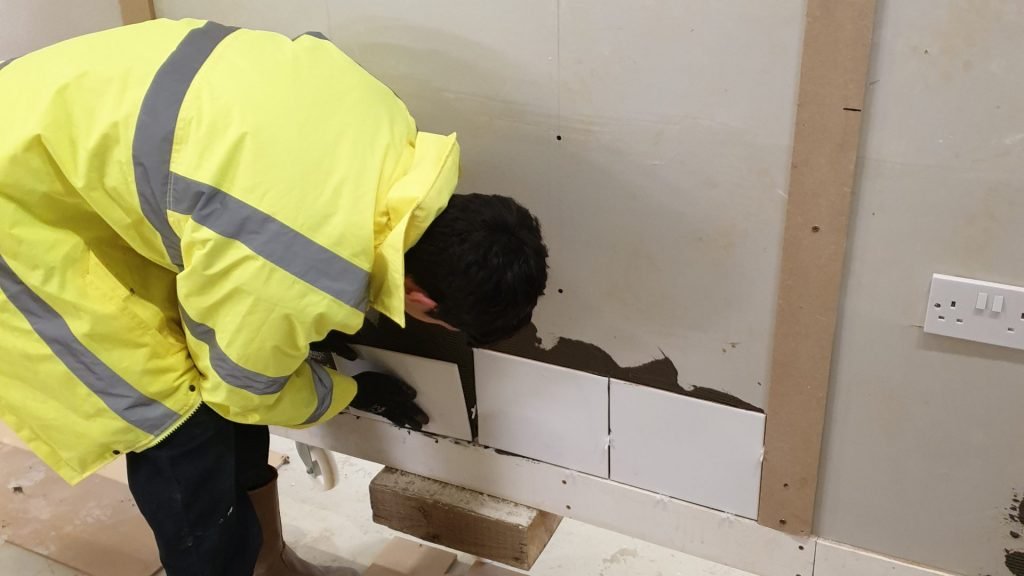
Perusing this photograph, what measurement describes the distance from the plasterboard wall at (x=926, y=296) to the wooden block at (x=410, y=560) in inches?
30.8

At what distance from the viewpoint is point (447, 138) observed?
120cm

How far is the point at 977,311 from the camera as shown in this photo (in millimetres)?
1180

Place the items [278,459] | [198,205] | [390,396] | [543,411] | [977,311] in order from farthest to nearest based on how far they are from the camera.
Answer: [278,459] → [390,396] → [543,411] → [977,311] → [198,205]

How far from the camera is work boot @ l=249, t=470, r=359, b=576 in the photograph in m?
1.70

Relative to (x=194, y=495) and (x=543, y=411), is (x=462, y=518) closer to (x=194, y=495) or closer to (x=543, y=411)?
(x=543, y=411)

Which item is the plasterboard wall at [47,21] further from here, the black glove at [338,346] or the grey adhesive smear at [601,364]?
the grey adhesive smear at [601,364]

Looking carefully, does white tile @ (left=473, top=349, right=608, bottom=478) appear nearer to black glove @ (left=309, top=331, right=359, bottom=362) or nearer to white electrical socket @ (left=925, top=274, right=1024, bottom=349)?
black glove @ (left=309, top=331, right=359, bottom=362)

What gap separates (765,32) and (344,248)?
0.62m

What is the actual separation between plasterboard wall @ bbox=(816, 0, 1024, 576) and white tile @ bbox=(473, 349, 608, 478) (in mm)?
397

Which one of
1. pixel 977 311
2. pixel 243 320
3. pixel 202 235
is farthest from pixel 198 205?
pixel 977 311

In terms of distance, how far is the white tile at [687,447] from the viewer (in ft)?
Answer: 4.75

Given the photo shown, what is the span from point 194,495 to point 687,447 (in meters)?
0.82

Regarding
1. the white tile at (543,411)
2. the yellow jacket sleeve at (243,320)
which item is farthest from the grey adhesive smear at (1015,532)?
the yellow jacket sleeve at (243,320)

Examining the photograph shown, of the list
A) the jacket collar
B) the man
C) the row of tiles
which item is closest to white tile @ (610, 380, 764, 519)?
the row of tiles
